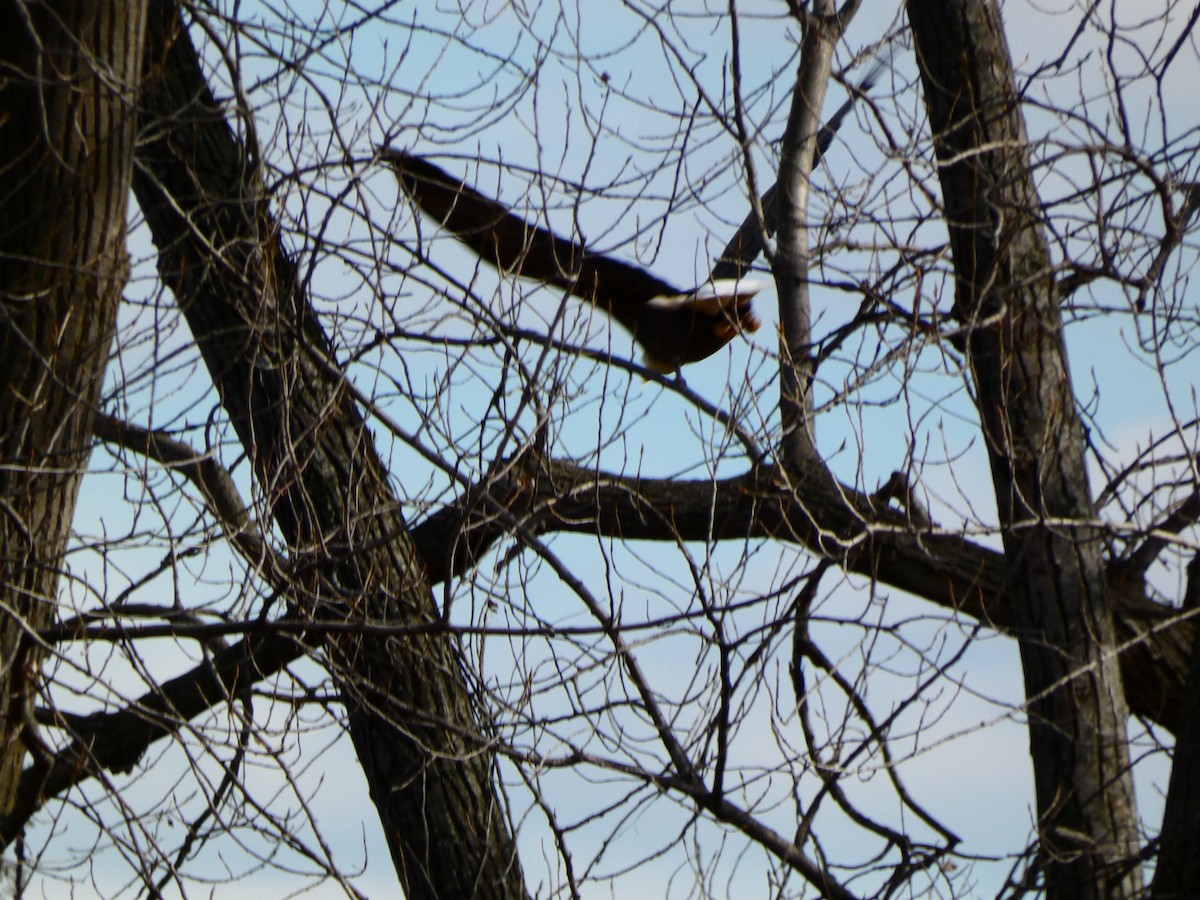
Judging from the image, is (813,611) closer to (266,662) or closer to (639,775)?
(639,775)

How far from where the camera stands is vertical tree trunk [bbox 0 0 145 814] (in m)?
4.66

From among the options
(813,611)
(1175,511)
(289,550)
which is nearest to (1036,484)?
(1175,511)

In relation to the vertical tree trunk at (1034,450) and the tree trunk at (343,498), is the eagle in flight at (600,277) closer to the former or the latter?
the tree trunk at (343,498)

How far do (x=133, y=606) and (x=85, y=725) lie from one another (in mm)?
1226

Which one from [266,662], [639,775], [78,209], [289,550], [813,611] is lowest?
[639,775]

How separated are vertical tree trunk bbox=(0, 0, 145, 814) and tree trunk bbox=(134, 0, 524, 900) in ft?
1.13

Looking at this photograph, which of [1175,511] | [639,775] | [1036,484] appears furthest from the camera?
[1036,484]

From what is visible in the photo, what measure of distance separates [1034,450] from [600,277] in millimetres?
1974

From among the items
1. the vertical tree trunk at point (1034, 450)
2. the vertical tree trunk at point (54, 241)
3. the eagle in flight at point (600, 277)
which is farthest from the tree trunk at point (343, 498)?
the vertical tree trunk at point (1034, 450)

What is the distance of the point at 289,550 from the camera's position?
456cm

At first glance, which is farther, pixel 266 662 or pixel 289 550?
pixel 266 662

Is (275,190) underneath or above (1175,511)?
above

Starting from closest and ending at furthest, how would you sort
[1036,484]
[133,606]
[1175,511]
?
[133,606] < [1175,511] < [1036,484]

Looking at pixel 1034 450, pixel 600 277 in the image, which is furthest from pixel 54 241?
pixel 1034 450
